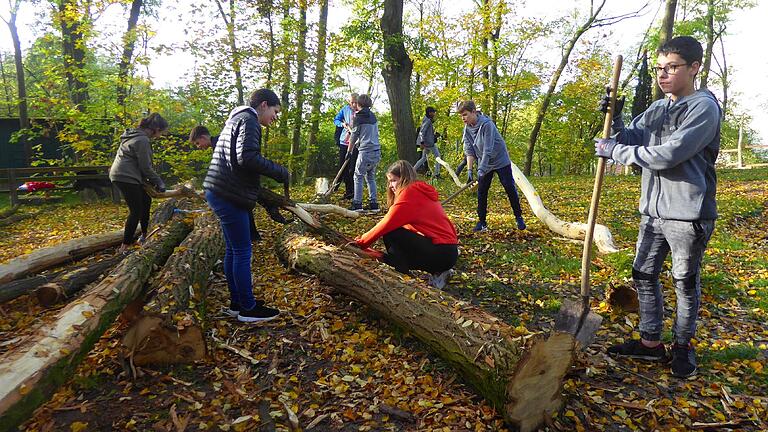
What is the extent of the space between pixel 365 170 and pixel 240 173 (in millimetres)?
4243

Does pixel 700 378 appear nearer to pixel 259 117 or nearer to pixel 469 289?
pixel 469 289

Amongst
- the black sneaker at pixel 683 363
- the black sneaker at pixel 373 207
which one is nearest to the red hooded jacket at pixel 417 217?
the black sneaker at pixel 683 363

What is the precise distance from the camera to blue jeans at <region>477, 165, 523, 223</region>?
6402 mm

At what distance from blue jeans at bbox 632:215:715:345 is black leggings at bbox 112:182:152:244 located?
5.79m

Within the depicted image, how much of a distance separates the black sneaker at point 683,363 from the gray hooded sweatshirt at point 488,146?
3.75 m

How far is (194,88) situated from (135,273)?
286 inches

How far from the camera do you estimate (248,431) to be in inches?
101

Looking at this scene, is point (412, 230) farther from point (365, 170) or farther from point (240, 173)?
point (365, 170)

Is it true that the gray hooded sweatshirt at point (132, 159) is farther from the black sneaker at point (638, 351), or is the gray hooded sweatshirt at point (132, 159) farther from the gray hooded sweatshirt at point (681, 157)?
the black sneaker at point (638, 351)

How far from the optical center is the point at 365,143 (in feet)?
24.7

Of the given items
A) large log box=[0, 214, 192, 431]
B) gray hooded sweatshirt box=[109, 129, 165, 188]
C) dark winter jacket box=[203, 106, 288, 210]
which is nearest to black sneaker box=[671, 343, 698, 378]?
dark winter jacket box=[203, 106, 288, 210]

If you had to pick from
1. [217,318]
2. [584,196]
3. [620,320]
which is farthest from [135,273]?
[584,196]

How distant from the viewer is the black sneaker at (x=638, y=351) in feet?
10.6

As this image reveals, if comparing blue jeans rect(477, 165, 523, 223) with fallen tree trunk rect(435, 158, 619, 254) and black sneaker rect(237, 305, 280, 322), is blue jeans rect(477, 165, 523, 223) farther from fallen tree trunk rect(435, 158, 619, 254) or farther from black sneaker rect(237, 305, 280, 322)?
black sneaker rect(237, 305, 280, 322)
